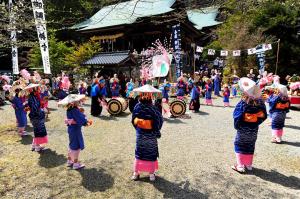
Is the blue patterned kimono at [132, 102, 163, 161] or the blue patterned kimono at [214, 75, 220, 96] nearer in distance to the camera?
the blue patterned kimono at [132, 102, 163, 161]

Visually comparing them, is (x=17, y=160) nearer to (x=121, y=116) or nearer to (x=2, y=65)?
(x=121, y=116)

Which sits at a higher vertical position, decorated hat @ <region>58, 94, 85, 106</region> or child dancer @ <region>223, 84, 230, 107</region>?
decorated hat @ <region>58, 94, 85, 106</region>

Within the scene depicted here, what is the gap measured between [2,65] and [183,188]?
A: 111ft

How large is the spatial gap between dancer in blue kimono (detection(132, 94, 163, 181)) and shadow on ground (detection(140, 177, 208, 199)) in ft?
0.63

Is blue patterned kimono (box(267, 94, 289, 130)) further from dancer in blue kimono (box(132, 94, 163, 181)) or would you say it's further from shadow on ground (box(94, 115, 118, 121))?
shadow on ground (box(94, 115, 118, 121))

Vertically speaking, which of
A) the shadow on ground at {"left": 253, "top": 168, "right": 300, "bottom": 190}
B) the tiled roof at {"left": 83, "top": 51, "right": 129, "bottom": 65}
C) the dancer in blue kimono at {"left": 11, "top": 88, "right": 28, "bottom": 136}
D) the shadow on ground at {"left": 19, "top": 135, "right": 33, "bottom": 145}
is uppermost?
the tiled roof at {"left": 83, "top": 51, "right": 129, "bottom": 65}

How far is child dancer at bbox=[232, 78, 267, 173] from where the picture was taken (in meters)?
6.31

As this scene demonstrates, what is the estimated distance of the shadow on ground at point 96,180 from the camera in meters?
5.74

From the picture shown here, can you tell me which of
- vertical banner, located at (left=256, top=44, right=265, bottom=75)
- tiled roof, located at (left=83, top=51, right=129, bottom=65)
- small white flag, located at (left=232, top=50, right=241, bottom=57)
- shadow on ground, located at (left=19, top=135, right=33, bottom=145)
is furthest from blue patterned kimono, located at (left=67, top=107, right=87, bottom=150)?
small white flag, located at (left=232, top=50, right=241, bottom=57)

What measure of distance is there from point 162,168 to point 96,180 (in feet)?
4.76

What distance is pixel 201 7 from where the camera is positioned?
17.1ft

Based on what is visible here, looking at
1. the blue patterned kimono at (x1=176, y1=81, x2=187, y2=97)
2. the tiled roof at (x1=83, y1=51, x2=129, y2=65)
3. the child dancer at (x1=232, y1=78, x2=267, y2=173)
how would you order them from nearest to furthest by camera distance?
1. the child dancer at (x1=232, y1=78, x2=267, y2=173)
2. the blue patterned kimono at (x1=176, y1=81, x2=187, y2=97)
3. the tiled roof at (x1=83, y1=51, x2=129, y2=65)

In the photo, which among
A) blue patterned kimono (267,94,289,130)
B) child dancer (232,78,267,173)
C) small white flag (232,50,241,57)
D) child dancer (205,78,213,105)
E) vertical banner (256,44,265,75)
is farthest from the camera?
small white flag (232,50,241,57)

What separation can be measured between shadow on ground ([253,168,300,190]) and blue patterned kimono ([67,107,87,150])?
374 cm
